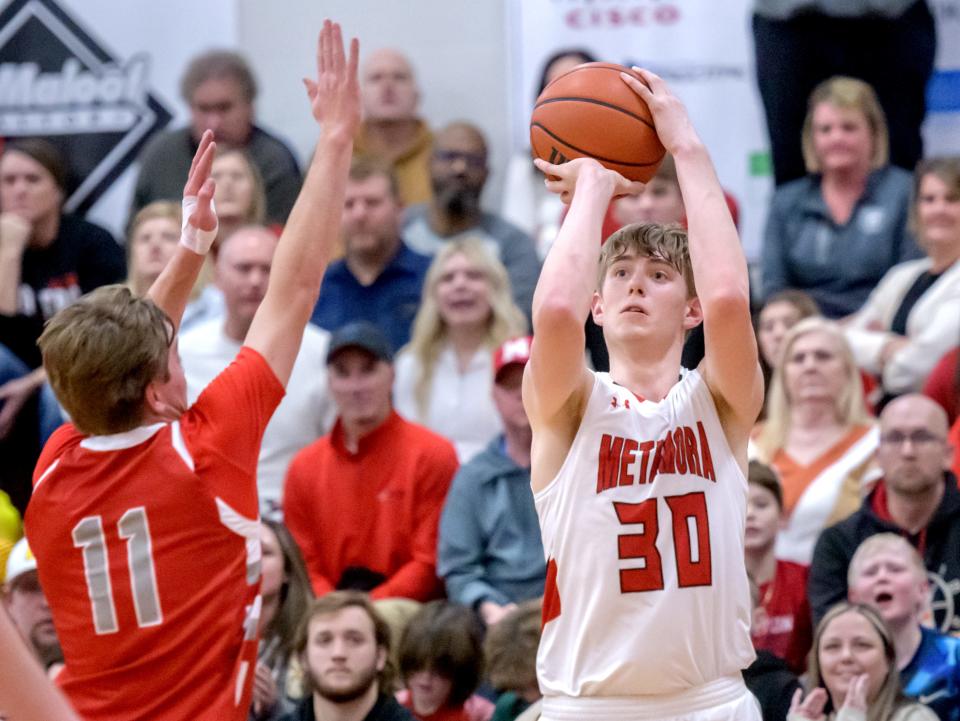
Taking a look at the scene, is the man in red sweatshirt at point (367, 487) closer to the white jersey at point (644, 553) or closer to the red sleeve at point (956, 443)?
the red sleeve at point (956, 443)

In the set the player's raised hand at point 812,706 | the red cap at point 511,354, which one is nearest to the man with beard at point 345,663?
the player's raised hand at point 812,706

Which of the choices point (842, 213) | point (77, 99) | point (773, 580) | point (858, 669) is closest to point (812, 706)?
point (858, 669)

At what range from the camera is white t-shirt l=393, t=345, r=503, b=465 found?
802 centimetres

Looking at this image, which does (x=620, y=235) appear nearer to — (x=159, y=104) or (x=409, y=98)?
(x=409, y=98)

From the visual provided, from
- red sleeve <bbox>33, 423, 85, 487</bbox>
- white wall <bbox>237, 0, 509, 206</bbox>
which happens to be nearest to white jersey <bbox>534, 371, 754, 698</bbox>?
red sleeve <bbox>33, 423, 85, 487</bbox>

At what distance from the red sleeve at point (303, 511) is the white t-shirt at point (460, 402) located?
785 millimetres

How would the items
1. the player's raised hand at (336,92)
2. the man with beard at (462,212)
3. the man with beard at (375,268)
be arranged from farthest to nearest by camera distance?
the man with beard at (462,212), the man with beard at (375,268), the player's raised hand at (336,92)

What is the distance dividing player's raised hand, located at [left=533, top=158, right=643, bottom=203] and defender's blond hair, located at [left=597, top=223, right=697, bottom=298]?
105 mm

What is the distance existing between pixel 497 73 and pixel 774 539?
4.46 meters

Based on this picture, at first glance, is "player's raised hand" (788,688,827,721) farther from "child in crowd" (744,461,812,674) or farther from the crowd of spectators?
"child in crowd" (744,461,812,674)

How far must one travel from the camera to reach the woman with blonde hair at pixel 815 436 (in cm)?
725

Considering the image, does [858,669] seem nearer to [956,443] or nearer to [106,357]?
[956,443]

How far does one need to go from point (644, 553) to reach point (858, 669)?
7.17ft

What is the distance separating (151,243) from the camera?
8.05m
